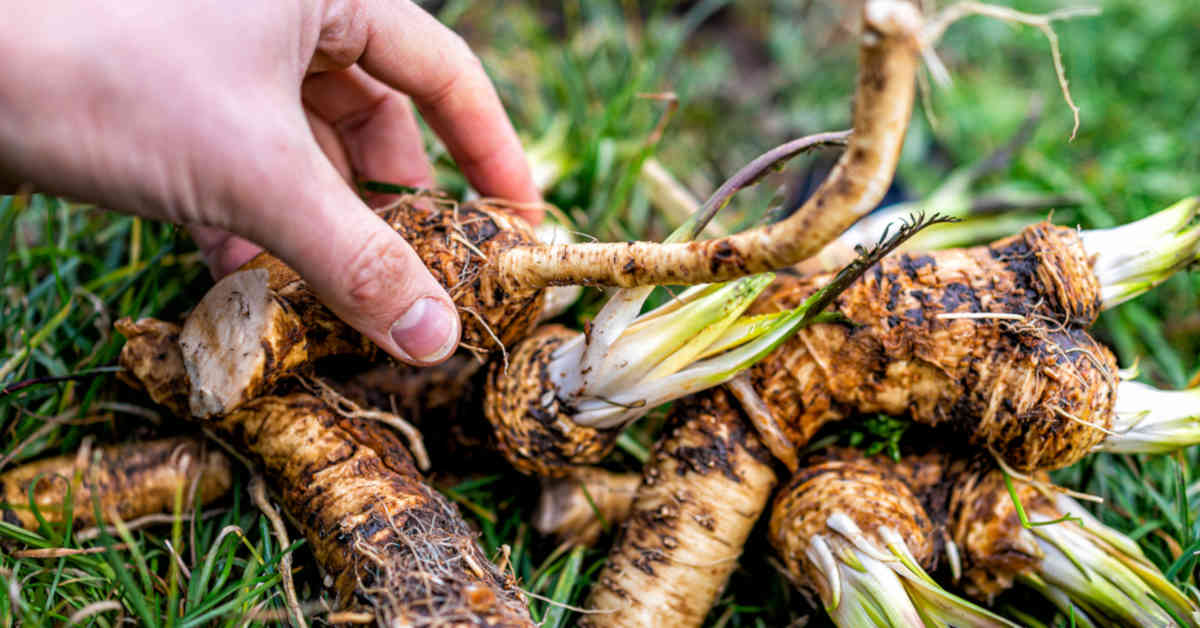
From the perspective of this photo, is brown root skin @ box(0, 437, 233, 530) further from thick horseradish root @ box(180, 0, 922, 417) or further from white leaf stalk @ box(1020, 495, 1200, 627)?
white leaf stalk @ box(1020, 495, 1200, 627)

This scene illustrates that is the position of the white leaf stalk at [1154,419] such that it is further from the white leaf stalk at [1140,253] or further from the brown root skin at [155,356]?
the brown root skin at [155,356]

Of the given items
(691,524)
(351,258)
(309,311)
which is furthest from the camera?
(691,524)

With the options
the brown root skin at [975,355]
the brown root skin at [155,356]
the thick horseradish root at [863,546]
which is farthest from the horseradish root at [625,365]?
the brown root skin at [155,356]

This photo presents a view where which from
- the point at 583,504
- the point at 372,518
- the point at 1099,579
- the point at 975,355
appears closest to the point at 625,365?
the point at 583,504

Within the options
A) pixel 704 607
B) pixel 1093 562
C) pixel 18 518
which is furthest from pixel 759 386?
pixel 18 518

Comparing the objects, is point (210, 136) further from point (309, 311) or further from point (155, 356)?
point (155, 356)

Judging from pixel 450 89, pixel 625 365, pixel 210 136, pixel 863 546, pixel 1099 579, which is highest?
pixel 210 136

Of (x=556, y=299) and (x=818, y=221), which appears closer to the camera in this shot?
(x=818, y=221)
